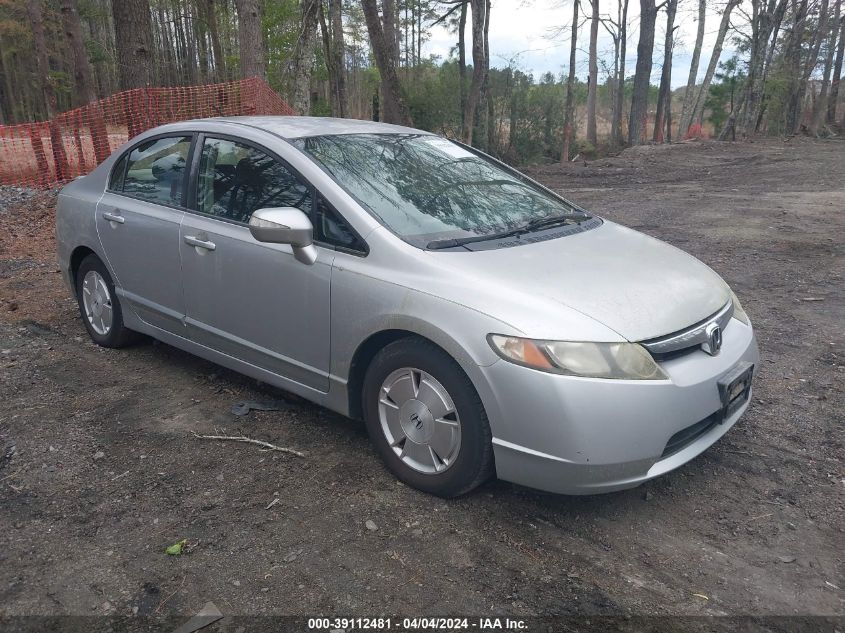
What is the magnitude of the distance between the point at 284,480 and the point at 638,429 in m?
1.69

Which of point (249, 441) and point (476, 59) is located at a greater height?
point (476, 59)

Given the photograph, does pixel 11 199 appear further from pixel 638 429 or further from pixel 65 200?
pixel 638 429

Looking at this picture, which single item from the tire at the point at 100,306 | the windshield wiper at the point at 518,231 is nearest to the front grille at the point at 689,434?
the windshield wiper at the point at 518,231

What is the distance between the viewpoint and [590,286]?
304cm

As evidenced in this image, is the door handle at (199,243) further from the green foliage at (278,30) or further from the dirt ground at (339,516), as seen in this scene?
the green foliage at (278,30)

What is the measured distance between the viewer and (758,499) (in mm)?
3201

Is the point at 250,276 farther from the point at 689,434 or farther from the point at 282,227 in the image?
the point at 689,434

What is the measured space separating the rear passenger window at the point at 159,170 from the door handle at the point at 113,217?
18 cm

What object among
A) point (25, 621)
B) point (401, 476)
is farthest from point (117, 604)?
point (401, 476)

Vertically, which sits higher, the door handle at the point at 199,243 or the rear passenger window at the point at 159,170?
the rear passenger window at the point at 159,170

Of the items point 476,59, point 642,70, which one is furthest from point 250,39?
point 642,70

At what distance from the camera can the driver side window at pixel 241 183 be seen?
Answer: 3.66m

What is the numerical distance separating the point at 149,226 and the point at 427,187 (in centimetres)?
183

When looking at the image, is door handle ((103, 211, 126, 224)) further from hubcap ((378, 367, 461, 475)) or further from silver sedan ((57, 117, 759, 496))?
hubcap ((378, 367, 461, 475))
